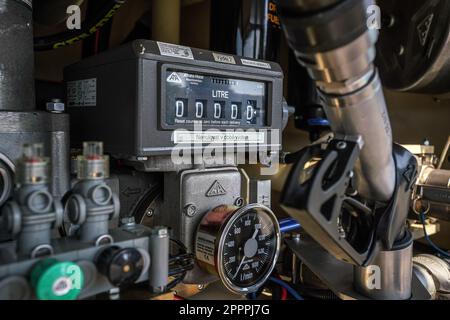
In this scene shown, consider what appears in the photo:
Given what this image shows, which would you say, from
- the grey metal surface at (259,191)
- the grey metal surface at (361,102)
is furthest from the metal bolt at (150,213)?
the grey metal surface at (361,102)

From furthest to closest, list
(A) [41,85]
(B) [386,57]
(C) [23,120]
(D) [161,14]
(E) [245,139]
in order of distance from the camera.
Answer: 1. (B) [386,57]
2. (D) [161,14]
3. (A) [41,85]
4. (E) [245,139]
5. (C) [23,120]

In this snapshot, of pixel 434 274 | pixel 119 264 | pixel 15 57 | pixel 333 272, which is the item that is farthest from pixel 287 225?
pixel 15 57

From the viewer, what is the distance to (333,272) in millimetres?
925

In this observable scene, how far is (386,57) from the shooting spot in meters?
1.37

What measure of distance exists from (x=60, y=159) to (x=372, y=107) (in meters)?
0.54

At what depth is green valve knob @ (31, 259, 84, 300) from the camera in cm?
46

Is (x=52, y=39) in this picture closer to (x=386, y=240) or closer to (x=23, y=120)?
(x=23, y=120)

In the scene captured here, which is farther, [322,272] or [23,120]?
[322,272]

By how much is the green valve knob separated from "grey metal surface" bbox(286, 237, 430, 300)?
56 centimetres

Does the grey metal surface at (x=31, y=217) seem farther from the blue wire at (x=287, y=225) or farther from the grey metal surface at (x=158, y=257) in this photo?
the blue wire at (x=287, y=225)

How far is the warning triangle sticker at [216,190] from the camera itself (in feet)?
2.67

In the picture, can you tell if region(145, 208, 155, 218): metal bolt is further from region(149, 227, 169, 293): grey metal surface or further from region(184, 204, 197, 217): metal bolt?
region(149, 227, 169, 293): grey metal surface

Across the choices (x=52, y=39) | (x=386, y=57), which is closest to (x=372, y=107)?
(x=52, y=39)

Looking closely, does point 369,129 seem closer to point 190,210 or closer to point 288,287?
point 190,210
